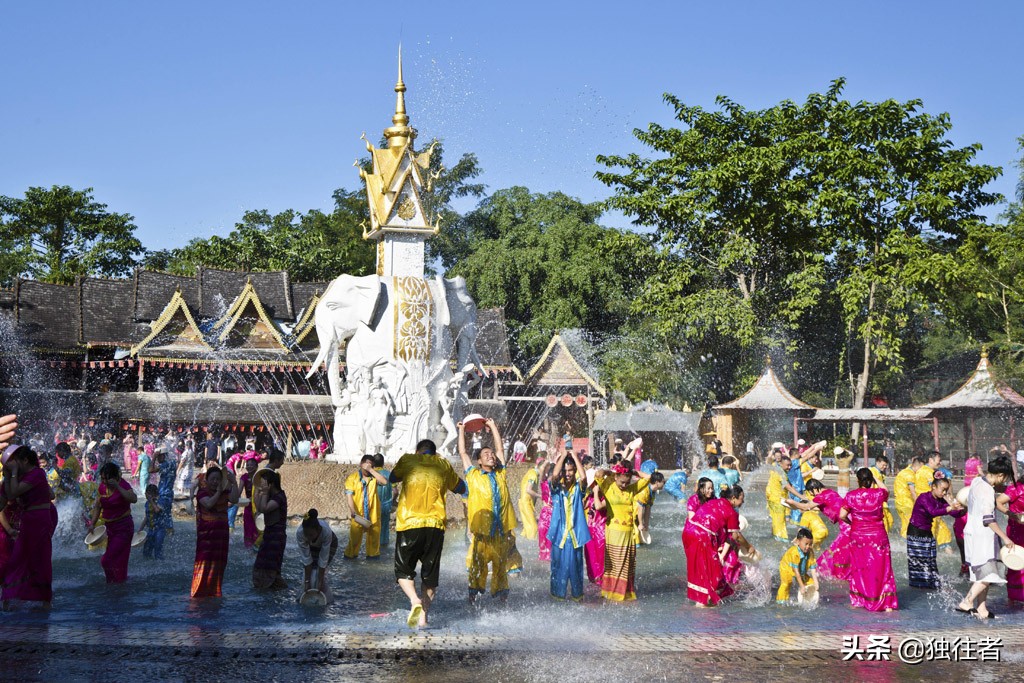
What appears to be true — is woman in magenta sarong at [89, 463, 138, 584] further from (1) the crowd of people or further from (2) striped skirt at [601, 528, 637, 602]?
(2) striped skirt at [601, 528, 637, 602]

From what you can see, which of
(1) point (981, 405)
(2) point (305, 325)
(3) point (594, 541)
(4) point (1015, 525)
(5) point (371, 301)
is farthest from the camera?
(2) point (305, 325)

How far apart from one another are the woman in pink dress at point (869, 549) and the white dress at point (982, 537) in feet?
2.32

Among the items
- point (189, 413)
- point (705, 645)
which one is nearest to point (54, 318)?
point (189, 413)

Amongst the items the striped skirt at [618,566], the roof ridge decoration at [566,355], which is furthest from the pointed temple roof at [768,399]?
the striped skirt at [618,566]

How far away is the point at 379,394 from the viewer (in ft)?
56.7

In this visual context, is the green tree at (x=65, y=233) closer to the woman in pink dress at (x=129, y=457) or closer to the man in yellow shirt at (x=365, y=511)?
the woman in pink dress at (x=129, y=457)

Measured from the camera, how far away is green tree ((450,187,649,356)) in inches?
1703

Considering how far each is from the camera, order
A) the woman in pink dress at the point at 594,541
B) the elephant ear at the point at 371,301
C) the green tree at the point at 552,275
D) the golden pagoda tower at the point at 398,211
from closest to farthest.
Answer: the woman in pink dress at the point at 594,541
the elephant ear at the point at 371,301
the golden pagoda tower at the point at 398,211
the green tree at the point at 552,275

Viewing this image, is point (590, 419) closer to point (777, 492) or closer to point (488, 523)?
point (777, 492)

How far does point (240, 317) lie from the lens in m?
36.6

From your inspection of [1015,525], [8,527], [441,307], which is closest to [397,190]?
[441,307]

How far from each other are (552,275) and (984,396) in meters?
18.4

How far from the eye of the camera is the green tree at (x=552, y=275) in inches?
1703

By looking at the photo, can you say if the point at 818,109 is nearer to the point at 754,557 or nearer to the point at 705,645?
the point at 754,557
